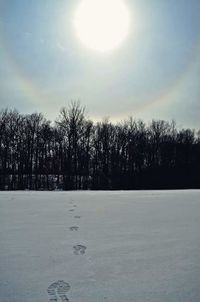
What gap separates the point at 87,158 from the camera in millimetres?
44781

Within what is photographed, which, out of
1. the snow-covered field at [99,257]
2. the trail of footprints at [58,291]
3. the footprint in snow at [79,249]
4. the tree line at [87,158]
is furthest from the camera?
the tree line at [87,158]

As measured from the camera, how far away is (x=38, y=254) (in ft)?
11.2

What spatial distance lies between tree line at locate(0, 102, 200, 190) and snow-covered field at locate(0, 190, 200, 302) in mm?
35625

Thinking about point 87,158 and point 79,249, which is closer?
point 79,249

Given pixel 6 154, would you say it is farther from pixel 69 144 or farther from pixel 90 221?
pixel 90 221

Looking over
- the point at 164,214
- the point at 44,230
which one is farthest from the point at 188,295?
the point at 164,214

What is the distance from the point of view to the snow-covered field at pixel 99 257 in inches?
101

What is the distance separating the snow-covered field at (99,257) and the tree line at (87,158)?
35.6 meters

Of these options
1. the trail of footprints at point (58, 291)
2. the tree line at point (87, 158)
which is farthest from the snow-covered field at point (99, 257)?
the tree line at point (87, 158)

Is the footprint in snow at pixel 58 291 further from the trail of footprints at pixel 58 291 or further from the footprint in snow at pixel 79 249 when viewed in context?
the footprint in snow at pixel 79 249

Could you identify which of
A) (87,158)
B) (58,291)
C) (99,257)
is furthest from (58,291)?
(87,158)

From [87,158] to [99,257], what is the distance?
41460mm

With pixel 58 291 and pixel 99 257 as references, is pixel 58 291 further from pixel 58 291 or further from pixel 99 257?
pixel 99 257

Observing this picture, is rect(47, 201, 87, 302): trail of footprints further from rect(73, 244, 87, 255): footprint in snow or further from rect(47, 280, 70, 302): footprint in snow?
rect(73, 244, 87, 255): footprint in snow
